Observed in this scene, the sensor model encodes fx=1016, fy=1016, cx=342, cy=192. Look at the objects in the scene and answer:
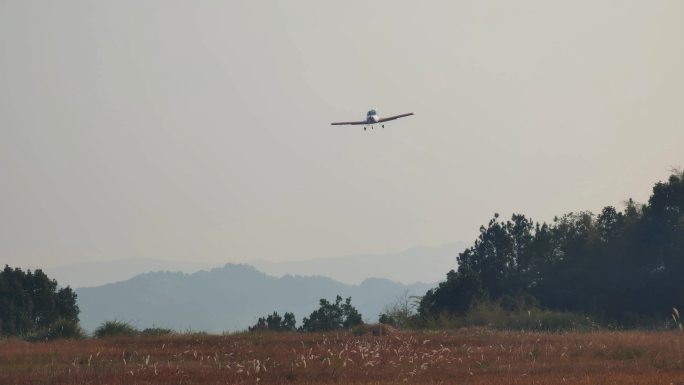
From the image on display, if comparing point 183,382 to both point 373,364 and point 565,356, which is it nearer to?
point 373,364

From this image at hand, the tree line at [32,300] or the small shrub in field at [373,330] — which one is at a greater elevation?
the tree line at [32,300]

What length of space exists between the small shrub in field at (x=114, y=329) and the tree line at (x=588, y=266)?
20.0 m

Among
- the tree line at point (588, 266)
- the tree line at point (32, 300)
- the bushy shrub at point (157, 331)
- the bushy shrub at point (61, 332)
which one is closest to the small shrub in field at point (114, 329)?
the bushy shrub at point (157, 331)

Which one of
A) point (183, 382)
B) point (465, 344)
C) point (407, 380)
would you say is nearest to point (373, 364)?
point (407, 380)

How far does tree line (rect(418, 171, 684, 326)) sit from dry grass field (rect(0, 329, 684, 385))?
22462 mm

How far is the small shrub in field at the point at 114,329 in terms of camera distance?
3872 centimetres

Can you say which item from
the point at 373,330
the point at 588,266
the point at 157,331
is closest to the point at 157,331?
the point at 157,331

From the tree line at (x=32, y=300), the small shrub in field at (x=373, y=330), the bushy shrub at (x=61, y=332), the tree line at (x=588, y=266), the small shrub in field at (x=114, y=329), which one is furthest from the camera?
the tree line at (x=32, y=300)

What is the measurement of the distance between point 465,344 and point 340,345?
160 inches

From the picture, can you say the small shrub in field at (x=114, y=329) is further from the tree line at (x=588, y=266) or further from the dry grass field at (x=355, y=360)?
the tree line at (x=588, y=266)

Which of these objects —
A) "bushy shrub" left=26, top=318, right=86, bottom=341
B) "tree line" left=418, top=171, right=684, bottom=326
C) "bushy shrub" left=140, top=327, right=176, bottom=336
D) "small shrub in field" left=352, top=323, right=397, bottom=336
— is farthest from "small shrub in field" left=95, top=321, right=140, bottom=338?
"tree line" left=418, top=171, right=684, bottom=326

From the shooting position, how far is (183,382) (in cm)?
2198

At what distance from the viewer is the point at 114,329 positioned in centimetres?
3912

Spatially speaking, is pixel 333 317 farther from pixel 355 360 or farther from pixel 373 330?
pixel 355 360
